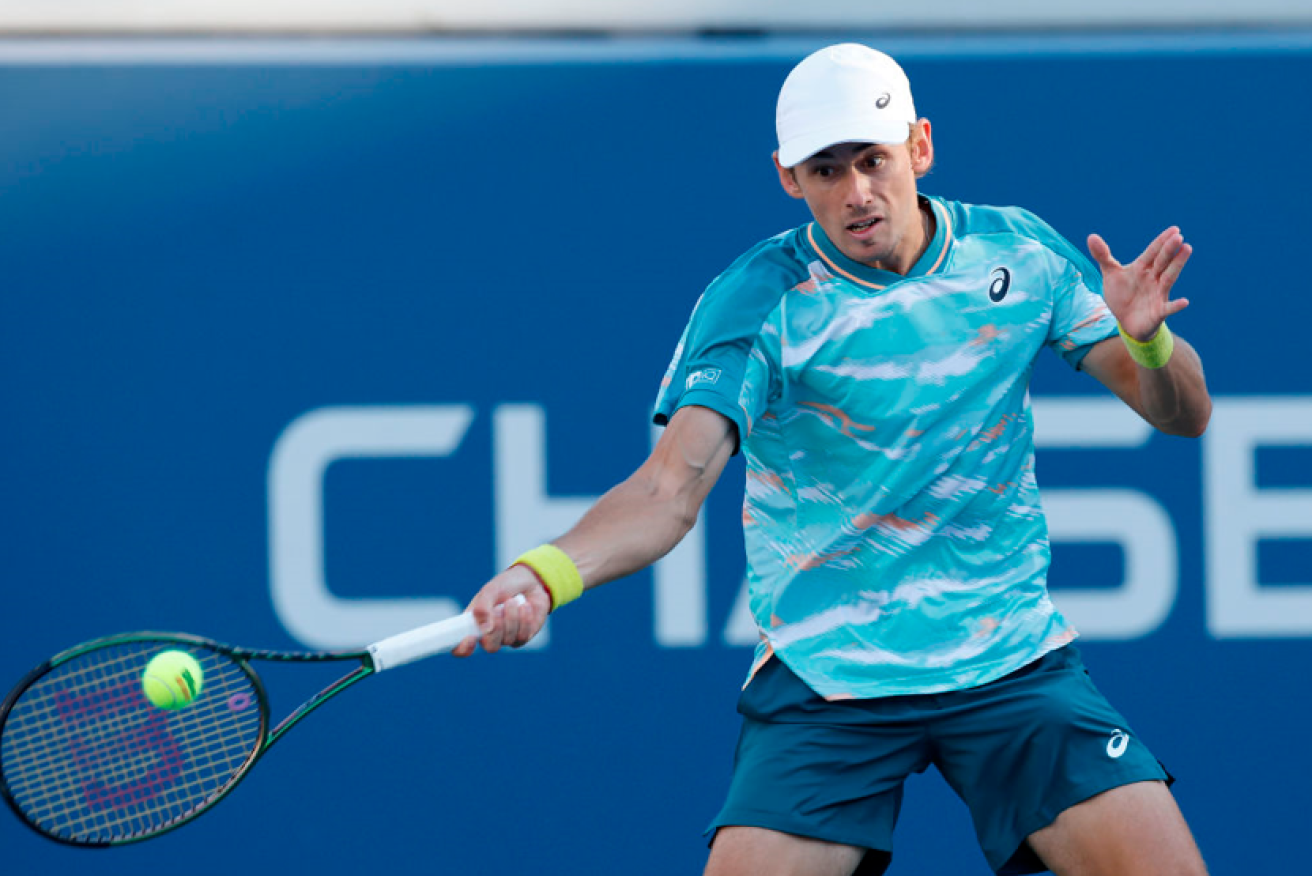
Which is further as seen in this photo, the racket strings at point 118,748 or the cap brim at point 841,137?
the racket strings at point 118,748

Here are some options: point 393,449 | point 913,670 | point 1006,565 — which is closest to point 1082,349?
point 1006,565

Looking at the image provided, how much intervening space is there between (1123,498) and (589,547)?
1.92m

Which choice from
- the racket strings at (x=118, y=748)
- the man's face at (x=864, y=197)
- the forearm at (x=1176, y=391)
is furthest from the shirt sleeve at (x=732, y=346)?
the racket strings at (x=118, y=748)

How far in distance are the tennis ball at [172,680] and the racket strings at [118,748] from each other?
0.73 feet

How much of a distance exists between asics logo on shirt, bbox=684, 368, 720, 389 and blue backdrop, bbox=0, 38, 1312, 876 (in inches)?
51.0

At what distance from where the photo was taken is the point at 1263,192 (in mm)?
3980

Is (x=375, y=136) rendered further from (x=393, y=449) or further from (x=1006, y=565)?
(x=1006, y=565)

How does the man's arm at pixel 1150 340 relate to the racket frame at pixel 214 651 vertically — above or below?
above

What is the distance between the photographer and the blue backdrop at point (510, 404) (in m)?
3.84

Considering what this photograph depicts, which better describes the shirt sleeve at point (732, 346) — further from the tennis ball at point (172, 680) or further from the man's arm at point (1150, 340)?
the tennis ball at point (172, 680)

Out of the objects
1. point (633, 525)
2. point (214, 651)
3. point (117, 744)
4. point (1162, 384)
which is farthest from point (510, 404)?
point (1162, 384)

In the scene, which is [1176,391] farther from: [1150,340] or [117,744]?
[117,744]

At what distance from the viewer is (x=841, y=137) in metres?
2.64

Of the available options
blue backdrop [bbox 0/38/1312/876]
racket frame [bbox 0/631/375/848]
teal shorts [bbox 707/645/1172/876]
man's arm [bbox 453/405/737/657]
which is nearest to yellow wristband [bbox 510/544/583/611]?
man's arm [bbox 453/405/737/657]
